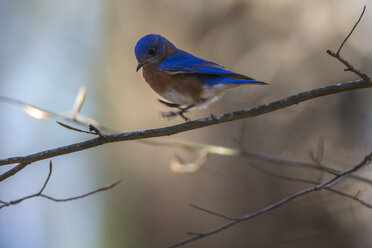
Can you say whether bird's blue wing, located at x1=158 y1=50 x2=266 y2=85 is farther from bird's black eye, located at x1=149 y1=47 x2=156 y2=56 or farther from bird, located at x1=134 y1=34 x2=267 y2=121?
bird's black eye, located at x1=149 y1=47 x2=156 y2=56

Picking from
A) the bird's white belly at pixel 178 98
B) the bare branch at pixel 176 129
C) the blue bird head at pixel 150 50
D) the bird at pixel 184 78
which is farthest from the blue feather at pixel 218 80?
the blue bird head at pixel 150 50

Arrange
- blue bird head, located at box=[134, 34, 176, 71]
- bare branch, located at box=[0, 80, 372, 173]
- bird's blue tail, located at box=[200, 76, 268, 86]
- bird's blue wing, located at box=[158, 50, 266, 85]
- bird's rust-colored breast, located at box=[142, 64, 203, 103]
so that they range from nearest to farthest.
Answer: bare branch, located at box=[0, 80, 372, 173]
bird's blue tail, located at box=[200, 76, 268, 86]
bird's blue wing, located at box=[158, 50, 266, 85]
bird's rust-colored breast, located at box=[142, 64, 203, 103]
blue bird head, located at box=[134, 34, 176, 71]

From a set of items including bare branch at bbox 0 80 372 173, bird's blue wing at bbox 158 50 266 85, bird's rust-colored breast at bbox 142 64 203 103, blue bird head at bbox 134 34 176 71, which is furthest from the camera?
blue bird head at bbox 134 34 176 71

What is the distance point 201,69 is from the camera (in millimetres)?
3283

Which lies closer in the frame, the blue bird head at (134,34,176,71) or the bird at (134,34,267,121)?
the bird at (134,34,267,121)

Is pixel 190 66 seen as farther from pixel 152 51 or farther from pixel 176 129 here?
pixel 176 129

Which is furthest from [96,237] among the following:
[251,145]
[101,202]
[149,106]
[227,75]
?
[227,75]

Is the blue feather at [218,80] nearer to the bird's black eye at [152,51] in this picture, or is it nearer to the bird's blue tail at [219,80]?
the bird's blue tail at [219,80]

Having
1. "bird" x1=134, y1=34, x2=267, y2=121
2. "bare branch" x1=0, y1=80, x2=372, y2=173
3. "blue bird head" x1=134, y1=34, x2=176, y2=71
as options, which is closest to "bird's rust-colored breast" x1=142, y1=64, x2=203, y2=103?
"bird" x1=134, y1=34, x2=267, y2=121

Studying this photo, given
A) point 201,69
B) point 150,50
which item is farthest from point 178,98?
point 150,50

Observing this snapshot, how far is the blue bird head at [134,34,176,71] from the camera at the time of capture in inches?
137

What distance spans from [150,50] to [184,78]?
1.62ft

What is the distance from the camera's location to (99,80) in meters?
7.04

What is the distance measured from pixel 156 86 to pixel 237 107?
151cm
